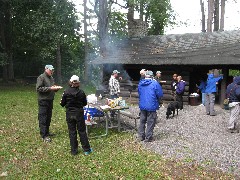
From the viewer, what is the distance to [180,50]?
16.5m

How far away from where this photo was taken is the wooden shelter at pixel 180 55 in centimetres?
1450

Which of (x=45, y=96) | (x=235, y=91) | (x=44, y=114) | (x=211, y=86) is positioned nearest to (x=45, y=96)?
(x=45, y=96)

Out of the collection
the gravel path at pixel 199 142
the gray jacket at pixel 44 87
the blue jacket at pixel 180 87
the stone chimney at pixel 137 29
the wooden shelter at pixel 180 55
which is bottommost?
the gravel path at pixel 199 142

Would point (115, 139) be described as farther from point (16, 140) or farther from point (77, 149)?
point (16, 140)

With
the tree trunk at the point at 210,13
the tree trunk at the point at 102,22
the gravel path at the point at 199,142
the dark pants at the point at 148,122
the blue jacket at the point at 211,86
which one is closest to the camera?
the gravel path at the point at 199,142

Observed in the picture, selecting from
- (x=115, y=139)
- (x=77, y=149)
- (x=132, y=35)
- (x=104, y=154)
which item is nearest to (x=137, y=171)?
(x=104, y=154)

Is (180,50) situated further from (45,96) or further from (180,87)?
(45,96)

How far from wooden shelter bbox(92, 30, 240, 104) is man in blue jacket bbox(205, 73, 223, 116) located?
2.47 metres

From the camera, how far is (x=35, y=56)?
2877cm

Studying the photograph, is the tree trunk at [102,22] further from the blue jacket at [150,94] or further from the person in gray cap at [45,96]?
the blue jacket at [150,94]

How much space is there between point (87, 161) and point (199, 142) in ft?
10.9

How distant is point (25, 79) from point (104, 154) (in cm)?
2395

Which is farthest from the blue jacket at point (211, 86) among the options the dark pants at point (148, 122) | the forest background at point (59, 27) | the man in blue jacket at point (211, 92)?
the forest background at point (59, 27)

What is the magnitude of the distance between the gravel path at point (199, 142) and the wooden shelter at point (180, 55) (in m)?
4.12
